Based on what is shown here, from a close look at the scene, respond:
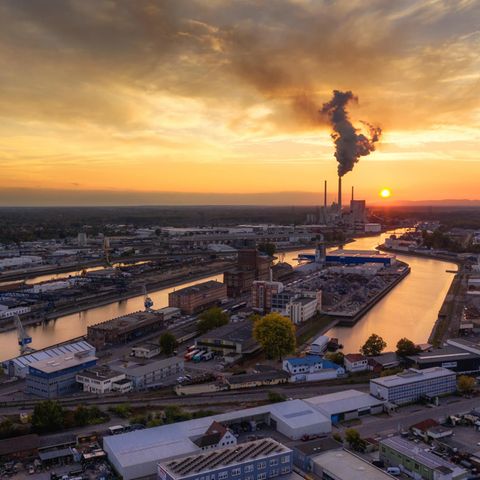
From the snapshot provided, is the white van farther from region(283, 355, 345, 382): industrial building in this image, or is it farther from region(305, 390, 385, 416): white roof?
region(283, 355, 345, 382): industrial building

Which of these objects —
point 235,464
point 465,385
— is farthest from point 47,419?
point 465,385

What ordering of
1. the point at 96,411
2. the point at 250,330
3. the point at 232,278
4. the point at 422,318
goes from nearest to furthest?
1. the point at 96,411
2. the point at 250,330
3. the point at 422,318
4. the point at 232,278

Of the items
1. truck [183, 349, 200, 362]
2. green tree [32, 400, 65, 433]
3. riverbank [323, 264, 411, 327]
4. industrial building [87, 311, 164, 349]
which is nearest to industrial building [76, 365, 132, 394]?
green tree [32, 400, 65, 433]

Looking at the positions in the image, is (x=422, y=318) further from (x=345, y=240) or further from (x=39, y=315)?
(x=345, y=240)

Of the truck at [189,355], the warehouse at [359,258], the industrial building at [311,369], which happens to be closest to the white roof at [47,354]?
the truck at [189,355]

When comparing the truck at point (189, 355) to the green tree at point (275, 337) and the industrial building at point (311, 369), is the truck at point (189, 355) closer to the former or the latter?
the green tree at point (275, 337)

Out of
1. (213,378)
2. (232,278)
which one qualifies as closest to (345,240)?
(232,278)
